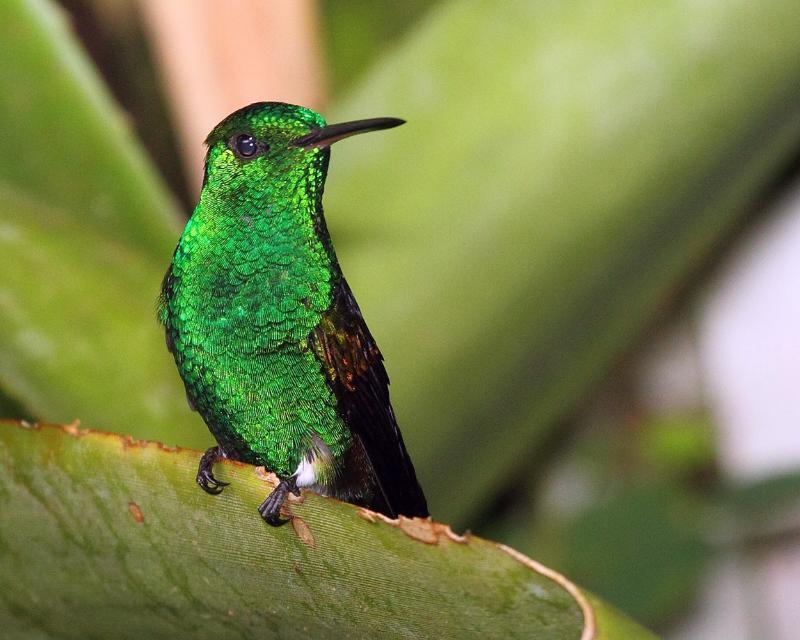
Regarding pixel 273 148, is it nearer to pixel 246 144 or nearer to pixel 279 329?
pixel 246 144

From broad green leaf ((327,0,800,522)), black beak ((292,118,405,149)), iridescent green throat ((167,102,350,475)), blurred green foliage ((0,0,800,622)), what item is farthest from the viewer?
broad green leaf ((327,0,800,522))

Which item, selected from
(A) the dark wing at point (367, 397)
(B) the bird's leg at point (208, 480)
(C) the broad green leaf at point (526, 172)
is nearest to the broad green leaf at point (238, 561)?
(B) the bird's leg at point (208, 480)

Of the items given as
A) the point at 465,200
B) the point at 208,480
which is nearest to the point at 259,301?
the point at 208,480

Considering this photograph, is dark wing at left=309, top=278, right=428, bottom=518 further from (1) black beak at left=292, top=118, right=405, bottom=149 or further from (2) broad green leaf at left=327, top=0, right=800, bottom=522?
(2) broad green leaf at left=327, top=0, right=800, bottom=522

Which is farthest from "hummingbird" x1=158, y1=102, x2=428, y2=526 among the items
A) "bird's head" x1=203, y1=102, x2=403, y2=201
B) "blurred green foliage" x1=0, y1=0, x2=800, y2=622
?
"blurred green foliage" x1=0, y1=0, x2=800, y2=622

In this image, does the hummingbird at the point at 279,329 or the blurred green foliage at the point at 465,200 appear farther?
the blurred green foliage at the point at 465,200

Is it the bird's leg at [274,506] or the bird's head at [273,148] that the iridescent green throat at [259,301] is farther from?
the bird's leg at [274,506]

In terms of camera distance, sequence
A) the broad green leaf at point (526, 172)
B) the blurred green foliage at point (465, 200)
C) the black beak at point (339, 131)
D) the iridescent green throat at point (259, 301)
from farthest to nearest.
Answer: the broad green leaf at point (526, 172), the blurred green foliage at point (465, 200), the iridescent green throat at point (259, 301), the black beak at point (339, 131)
